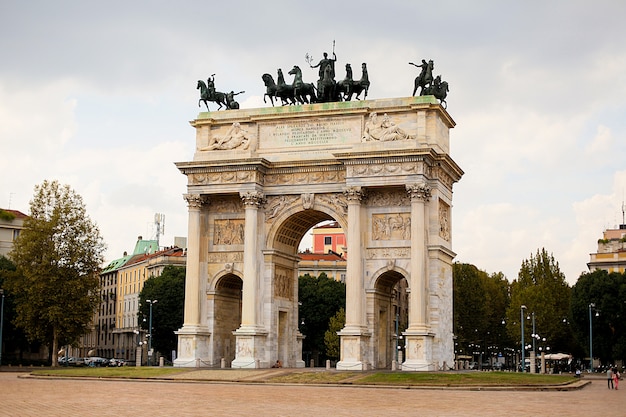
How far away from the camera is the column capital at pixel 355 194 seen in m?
Result: 51.2

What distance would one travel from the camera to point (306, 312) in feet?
300

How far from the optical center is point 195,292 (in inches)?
2152

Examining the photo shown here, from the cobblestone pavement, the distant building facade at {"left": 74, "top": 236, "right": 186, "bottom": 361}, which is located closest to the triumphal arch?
the cobblestone pavement

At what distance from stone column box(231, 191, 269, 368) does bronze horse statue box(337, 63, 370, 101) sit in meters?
7.88

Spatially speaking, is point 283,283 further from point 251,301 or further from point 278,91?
point 278,91

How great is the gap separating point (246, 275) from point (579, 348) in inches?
1997

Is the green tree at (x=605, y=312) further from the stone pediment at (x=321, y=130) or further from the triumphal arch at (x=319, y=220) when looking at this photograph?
the stone pediment at (x=321, y=130)

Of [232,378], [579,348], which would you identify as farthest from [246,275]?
[579,348]

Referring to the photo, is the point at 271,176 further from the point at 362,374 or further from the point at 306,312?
the point at 306,312

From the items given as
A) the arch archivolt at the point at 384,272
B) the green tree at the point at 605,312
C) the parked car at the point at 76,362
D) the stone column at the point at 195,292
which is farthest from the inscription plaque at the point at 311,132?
the parked car at the point at 76,362

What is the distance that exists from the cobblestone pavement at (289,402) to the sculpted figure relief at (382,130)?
58.4 feet

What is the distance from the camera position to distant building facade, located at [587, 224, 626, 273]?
99.5 meters

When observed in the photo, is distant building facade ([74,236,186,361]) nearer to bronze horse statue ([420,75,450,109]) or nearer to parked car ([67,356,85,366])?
parked car ([67,356,85,366])

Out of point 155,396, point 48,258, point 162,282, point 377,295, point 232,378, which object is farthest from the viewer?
point 162,282
